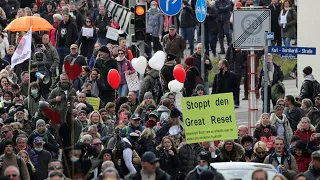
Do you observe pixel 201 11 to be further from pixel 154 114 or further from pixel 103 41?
pixel 103 41

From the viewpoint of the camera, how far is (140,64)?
3164cm

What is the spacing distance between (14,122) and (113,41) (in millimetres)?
13122

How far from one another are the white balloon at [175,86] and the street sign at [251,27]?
3.55 m

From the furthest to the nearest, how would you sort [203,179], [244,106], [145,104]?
[244,106] < [145,104] < [203,179]

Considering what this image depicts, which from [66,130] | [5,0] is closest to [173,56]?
[66,130]

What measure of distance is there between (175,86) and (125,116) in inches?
155

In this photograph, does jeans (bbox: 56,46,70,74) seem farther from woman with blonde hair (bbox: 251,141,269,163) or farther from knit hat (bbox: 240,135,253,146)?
woman with blonde hair (bbox: 251,141,269,163)

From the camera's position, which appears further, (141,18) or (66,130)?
(141,18)

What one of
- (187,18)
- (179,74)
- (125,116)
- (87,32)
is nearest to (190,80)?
(179,74)

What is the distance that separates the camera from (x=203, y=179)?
20188 millimetres

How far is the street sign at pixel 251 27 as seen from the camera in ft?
91.8

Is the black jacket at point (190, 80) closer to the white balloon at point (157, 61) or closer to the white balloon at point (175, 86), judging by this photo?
the white balloon at point (157, 61)

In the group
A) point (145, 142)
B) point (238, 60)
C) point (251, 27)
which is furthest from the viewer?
point (238, 60)

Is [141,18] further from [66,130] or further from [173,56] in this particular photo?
[66,130]
